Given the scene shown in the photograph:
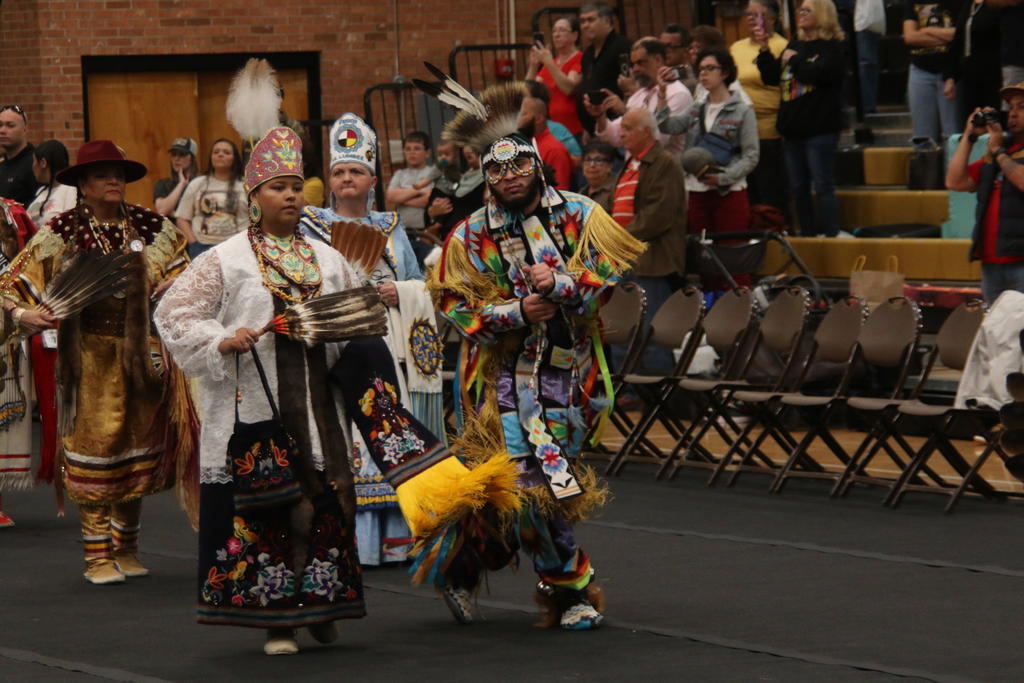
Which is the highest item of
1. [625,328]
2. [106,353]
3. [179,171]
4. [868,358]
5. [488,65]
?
[488,65]

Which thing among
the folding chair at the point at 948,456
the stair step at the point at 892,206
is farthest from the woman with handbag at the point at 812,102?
the folding chair at the point at 948,456

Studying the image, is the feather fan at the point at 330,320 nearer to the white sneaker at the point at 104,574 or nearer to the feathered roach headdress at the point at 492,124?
the feathered roach headdress at the point at 492,124

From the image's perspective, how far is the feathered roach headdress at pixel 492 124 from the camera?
6.12 meters

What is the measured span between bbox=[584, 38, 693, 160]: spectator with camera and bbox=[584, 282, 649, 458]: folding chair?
6.60ft

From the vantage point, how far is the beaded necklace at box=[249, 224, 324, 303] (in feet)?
18.6

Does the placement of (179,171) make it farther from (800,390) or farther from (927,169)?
(800,390)

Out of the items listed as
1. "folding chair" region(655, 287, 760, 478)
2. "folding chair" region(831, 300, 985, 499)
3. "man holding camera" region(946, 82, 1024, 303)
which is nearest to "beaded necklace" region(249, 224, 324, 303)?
"folding chair" region(831, 300, 985, 499)

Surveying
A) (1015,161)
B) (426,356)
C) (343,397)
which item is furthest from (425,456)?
(1015,161)

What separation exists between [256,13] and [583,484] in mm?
11088

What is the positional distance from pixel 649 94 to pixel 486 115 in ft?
20.8

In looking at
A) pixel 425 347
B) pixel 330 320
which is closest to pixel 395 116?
pixel 425 347

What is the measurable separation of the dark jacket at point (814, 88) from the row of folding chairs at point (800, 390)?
6.44 ft

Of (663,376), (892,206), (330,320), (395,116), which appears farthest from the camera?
(395,116)

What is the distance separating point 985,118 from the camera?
9094 millimetres
